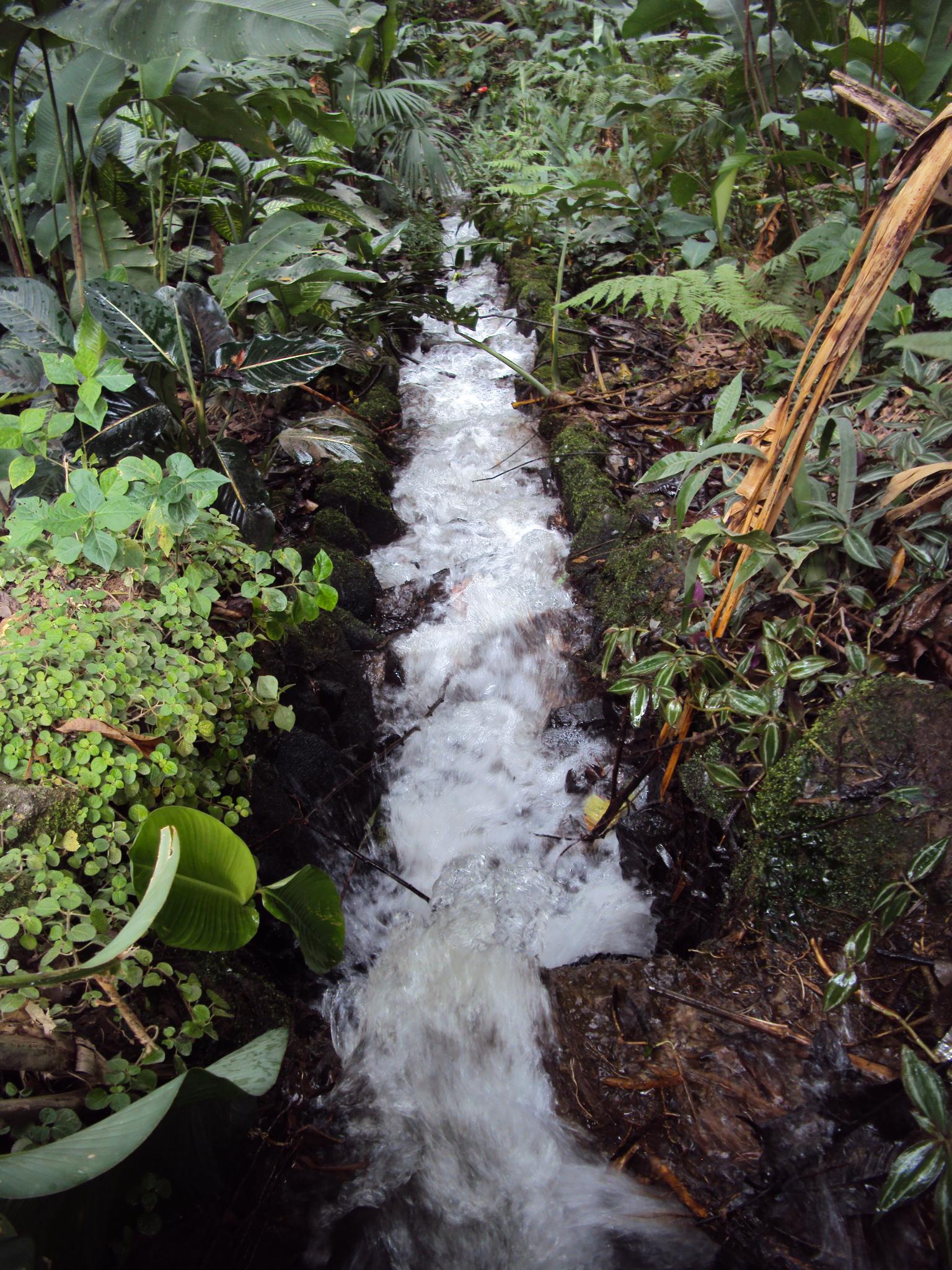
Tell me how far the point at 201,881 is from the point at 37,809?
0.38 m

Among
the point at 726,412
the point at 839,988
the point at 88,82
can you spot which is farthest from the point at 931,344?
the point at 88,82

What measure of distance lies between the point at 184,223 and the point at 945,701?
4299 millimetres

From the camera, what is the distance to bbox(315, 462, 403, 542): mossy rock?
10.1 feet

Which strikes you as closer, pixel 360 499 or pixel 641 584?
pixel 641 584

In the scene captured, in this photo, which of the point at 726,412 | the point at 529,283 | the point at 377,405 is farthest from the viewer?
the point at 529,283

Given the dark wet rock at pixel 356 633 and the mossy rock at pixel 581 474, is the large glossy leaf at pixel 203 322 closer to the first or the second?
the dark wet rock at pixel 356 633

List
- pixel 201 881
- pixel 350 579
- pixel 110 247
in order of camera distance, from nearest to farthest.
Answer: pixel 201 881
pixel 110 247
pixel 350 579

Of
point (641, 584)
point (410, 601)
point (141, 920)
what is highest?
point (141, 920)

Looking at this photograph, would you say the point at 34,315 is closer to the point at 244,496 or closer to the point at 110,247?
the point at 244,496

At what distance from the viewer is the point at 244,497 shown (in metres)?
2.06

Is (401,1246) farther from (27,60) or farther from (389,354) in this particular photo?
(27,60)

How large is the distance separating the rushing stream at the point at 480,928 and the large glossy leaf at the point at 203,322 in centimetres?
119

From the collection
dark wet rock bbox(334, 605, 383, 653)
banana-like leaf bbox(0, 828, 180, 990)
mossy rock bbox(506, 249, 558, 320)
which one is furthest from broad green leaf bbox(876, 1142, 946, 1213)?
mossy rock bbox(506, 249, 558, 320)

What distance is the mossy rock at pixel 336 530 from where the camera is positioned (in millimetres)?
2939
